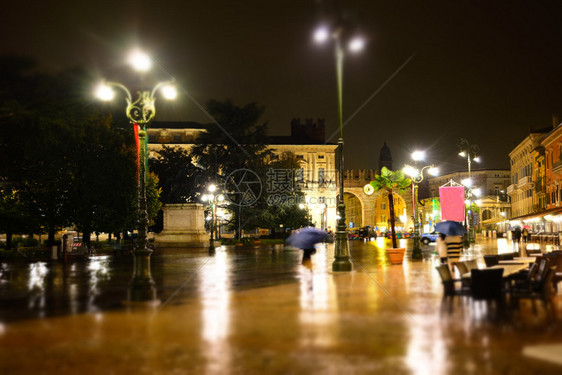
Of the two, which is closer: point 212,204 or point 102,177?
point 102,177

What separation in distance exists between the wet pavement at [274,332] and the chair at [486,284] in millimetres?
386

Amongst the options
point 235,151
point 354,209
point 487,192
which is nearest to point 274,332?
point 235,151

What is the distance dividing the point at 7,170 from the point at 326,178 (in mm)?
95695

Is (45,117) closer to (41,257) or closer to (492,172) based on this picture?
(41,257)

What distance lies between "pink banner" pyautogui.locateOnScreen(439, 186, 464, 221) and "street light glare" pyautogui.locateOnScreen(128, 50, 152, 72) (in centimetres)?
2123

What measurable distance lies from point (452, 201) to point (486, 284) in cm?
1910

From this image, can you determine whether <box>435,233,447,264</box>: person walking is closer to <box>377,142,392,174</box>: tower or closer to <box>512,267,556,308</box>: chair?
<box>512,267,556,308</box>: chair

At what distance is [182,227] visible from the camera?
45375mm

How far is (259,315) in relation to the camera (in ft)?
35.2

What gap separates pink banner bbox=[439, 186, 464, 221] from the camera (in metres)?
31.0

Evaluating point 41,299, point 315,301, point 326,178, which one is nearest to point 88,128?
point 41,299

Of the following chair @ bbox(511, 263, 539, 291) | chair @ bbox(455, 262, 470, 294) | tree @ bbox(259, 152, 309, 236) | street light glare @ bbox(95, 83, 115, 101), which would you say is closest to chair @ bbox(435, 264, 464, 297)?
chair @ bbox(455, 262, 470, 294)

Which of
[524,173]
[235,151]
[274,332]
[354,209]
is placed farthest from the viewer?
[354,209]

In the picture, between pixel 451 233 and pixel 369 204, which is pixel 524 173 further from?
pixel 451 233
